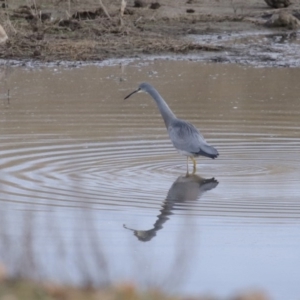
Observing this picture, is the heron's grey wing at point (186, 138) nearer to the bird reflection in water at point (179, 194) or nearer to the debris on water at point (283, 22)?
the bird reflection in water at point (179, 194)

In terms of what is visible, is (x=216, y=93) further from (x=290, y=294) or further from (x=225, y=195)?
(x=290, y=294)

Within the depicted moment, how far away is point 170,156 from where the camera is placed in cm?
1000

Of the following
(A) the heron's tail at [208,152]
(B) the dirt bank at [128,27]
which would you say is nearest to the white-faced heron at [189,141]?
(A) the heron's tail at [208,152]

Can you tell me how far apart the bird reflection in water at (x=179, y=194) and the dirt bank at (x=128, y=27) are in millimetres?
8980

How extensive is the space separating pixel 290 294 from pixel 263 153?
168 inches

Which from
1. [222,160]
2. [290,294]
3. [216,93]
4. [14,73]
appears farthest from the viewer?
[14,73]

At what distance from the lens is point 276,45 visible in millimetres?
19391

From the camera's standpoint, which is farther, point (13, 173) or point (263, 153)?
point (263, 153)

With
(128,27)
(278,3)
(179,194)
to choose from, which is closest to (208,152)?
(179,194)

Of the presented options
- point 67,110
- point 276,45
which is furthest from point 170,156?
point 276,45

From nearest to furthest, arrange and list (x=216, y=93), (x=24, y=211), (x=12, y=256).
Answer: (x=12, y=256)
(x=24, y=211)
(x=216, y=93)

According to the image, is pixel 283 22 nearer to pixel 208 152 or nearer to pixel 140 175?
pixel 208 152

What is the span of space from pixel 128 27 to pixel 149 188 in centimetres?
1213

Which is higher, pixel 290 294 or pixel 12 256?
pixel 12 256
